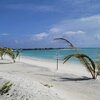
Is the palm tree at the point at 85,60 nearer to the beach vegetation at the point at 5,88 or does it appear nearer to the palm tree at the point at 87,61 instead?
the palm tree at the point at 87,61

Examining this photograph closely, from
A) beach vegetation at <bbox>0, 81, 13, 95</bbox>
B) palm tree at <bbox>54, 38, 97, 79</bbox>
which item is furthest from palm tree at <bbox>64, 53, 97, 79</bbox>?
beach vegetation at <bbox>0, 81, 13, 95</bbox>

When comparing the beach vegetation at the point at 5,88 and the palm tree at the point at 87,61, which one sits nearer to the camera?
the beach vegetation at the point at 5,88

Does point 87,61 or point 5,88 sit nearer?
point 5,88

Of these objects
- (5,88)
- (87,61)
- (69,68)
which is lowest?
(5,88)

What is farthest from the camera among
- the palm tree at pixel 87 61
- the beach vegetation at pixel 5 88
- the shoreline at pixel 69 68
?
the shoreline at pixel 69 68

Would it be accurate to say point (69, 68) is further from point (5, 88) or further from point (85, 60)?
point (5, 88)

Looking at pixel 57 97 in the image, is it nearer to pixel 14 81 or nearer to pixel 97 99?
pixel 97 99

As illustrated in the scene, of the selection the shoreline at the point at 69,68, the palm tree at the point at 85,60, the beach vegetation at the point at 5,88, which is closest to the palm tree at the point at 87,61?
the palm tree at the point at 85,60

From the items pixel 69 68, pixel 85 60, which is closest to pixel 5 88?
pixel 85 60

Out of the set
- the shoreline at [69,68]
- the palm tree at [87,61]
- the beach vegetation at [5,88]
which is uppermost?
the palm tree at [87,61]

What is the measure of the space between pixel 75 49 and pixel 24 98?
481 centimetres

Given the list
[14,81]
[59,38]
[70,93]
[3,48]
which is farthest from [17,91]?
[3,48]

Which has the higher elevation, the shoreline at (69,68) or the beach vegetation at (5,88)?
the shoreline at (69,68)

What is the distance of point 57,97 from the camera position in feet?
19.8
